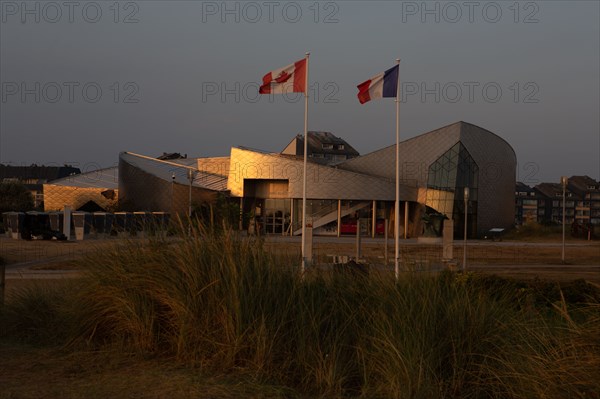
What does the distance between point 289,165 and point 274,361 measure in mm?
55355

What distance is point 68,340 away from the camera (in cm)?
855

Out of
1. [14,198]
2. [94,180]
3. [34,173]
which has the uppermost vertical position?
[34,173]

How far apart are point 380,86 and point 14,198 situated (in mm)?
65041

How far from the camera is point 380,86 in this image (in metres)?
19.9

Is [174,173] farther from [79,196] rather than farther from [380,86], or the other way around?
[380,86]

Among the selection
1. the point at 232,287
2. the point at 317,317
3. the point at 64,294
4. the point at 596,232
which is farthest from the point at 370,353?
the point at 596,232

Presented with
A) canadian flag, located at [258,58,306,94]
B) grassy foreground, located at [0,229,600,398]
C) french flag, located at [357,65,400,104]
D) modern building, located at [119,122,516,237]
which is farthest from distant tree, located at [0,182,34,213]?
grassy foreground, located at [0,229,600,398]

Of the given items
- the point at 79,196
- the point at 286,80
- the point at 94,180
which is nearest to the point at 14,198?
the point at 94,180

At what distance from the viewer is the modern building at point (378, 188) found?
61250 millimetres

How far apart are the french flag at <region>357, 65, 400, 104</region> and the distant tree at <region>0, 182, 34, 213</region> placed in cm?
5857

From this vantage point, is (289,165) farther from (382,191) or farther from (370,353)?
(370,353)

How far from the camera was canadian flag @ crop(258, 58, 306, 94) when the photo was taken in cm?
1994

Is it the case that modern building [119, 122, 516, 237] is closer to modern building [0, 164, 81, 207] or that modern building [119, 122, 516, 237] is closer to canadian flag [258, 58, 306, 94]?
canadian flag [258, 58, 306, 94]

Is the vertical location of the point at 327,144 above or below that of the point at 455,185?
above
